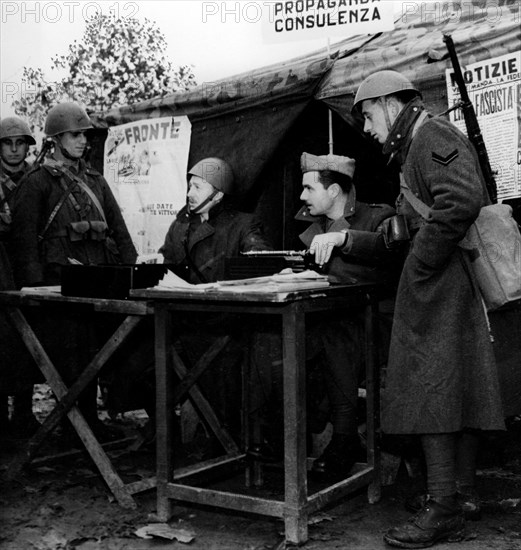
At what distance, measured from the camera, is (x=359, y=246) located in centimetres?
390

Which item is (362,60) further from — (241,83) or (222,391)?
(222,391)

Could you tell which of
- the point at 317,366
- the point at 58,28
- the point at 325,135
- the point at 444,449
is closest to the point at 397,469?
the point at 317,366

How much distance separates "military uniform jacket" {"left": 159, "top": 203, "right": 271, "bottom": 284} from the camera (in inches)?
222

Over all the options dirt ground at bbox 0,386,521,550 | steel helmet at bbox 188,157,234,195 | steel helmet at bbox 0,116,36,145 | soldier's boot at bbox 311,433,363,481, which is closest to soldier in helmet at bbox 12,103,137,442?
steel helmet at bbox 188,157,234,195

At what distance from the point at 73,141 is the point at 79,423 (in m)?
2.48

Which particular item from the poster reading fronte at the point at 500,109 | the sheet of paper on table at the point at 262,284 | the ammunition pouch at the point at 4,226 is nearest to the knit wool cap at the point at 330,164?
the poster reading fronte at the point at 500,109

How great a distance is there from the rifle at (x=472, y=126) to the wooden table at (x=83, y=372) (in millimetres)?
1926

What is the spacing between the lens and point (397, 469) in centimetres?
445

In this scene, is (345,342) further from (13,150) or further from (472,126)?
(13,150)

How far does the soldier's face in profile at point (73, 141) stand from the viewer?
5.88 m

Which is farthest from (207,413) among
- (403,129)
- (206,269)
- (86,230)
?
(403,129)

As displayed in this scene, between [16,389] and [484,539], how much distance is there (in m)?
3.27

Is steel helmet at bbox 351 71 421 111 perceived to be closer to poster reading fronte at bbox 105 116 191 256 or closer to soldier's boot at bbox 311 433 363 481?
soldier's boot at bbox 311 433 363 481

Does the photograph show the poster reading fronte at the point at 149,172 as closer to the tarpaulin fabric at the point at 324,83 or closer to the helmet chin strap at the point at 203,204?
the tarpaulin fabric at the point at 324,83
